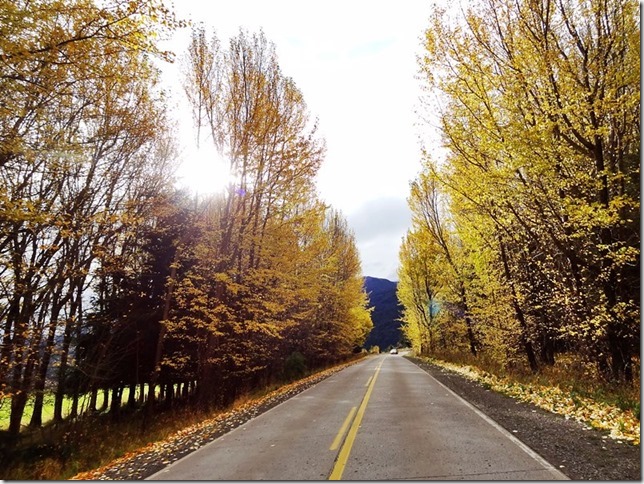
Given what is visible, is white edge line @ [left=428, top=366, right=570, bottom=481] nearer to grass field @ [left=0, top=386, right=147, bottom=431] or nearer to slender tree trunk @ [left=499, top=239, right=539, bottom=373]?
slender tree trunk @ [left=499, top=239, right=539, bottom=373]

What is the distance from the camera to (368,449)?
6391 mm

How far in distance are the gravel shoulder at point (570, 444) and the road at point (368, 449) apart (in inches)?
10.5

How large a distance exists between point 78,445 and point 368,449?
805 cm

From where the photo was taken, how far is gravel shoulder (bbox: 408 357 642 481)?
200 inches

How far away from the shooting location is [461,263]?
945 inches

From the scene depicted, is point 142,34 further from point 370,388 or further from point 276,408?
point 370,388

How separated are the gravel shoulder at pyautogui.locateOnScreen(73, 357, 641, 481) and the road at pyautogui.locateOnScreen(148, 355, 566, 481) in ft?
0.97

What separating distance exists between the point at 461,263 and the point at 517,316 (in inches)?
331

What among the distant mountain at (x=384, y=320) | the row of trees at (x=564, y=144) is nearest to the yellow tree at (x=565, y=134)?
the row of trees at (x=564, y=144)

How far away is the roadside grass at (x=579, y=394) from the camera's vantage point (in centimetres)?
726

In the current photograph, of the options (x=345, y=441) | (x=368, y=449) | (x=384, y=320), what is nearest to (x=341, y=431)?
(x=345, y=441)

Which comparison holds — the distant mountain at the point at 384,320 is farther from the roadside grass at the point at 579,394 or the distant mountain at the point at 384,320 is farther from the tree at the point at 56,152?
the tree at the point at 56,152

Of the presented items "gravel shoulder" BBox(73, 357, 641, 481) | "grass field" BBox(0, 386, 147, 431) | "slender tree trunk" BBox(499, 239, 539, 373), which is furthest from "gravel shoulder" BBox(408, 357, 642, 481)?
"grass field" BBox(0, 386, 147, 431)

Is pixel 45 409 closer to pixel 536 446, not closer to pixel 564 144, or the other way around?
pixel 536 446
